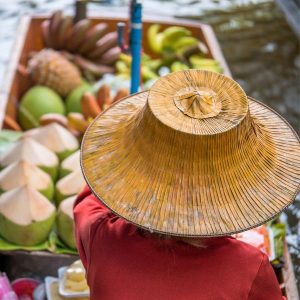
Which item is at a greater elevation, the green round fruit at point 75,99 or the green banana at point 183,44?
the green banana at point 183,44

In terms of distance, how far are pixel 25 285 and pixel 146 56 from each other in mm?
2387

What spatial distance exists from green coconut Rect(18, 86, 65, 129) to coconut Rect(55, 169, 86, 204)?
3.35ft

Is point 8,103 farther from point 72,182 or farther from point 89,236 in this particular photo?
point 89,236

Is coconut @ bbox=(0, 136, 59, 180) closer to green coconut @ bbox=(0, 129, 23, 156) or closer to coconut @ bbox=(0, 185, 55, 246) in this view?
green coconut @ bbox=(0, 129, 23, 156)

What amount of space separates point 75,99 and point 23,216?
1484 millimetres

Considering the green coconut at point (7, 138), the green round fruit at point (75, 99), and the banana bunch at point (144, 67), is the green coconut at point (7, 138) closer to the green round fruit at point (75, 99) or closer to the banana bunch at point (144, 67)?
the green round fruit at point (75, 99)

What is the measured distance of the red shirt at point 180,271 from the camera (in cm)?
137

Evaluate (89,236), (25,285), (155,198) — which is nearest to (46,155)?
(25,285)

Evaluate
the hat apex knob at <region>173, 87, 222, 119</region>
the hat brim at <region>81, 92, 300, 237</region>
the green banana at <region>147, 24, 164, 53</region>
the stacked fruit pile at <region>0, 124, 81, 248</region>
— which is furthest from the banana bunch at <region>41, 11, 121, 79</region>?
the hat apex knob at <region>173, 87, 222, 119</region>

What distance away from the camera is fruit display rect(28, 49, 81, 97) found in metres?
3.83

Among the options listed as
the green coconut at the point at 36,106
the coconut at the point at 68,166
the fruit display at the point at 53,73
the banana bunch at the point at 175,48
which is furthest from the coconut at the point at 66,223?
the banana bunch at the point at 175,48

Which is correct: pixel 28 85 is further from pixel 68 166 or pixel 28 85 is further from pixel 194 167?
pixel 194 167

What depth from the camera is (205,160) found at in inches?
53.5

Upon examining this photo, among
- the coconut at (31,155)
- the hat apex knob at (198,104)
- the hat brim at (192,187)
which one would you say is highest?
the hat apex knob at (198,104)
